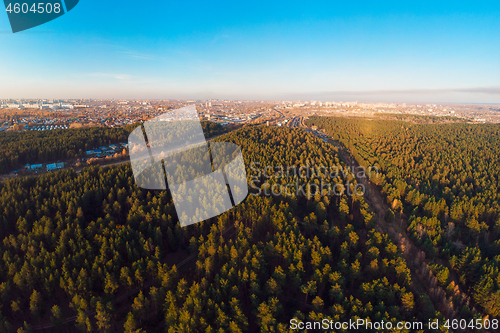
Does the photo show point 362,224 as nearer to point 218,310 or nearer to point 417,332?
point 417,332

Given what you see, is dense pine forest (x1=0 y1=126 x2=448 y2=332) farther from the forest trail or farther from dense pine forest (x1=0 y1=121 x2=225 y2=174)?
dense pine forest (x1=0 y1=121 x2=225 y2=174)

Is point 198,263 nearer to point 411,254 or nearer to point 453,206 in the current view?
point 411,254

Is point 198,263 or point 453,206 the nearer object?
point 198,263
